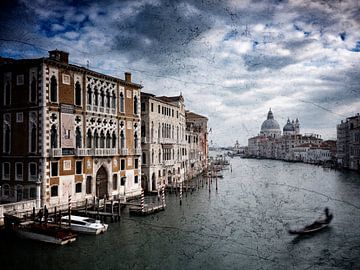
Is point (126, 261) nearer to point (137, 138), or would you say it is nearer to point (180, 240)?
point (180, 240)

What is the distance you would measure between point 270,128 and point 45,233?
139 meters

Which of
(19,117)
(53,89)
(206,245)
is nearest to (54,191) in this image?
(19,117)

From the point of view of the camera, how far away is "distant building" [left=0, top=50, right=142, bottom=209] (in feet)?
59.5

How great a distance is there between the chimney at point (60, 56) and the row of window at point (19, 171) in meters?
5.80

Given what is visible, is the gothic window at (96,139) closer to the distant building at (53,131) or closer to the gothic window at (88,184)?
the distant building at (53,131)

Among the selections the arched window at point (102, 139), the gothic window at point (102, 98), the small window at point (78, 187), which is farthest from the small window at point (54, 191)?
the gothic window at point (102, 98)

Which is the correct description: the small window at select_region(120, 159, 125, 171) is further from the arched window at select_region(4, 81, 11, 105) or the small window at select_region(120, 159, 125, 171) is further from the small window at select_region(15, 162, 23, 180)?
the arched window at select_region(4, 81, 11, 105)

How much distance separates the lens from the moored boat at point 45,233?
1470cm

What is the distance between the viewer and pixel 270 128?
14725 cm

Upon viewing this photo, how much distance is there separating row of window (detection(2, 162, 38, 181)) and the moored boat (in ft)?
10.5

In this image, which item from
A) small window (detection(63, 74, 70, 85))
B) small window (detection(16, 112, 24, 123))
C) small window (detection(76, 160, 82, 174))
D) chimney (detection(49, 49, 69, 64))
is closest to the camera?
small window (detection(16, 112, 24, 123))

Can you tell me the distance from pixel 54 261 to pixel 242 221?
10.5 metres

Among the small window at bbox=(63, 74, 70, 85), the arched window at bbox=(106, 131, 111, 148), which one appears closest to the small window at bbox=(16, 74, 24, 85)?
the small window at bbox=(63, 74, 70, 85)

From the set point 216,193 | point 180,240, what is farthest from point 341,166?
point 180,240
